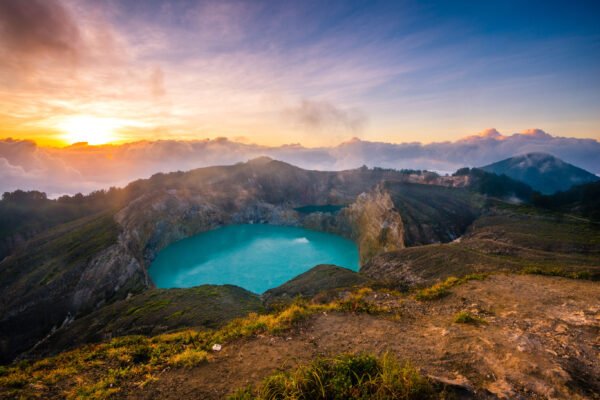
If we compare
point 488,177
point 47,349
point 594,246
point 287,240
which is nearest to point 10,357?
point 47,349

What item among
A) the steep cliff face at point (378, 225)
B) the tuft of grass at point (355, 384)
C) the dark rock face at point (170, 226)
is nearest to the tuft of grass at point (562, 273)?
the tuft of grass at point (355, 384)

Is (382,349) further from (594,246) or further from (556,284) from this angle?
(594,246)

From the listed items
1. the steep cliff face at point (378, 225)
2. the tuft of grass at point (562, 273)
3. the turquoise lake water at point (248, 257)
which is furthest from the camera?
the turquoise lake water at point (248, 257)

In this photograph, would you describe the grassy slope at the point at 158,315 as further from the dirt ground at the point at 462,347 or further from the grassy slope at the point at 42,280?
the dirt ground at the point at 462,347

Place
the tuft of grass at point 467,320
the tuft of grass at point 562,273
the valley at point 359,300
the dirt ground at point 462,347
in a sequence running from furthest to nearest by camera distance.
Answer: the tuft of grass at point 562,273 → the tuft of grass at point 467,320 → the valley at point 359,300 → the dirt ground at point 462,347

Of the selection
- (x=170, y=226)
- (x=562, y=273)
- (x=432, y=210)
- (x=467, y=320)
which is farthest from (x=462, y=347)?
(x=170, y=226)

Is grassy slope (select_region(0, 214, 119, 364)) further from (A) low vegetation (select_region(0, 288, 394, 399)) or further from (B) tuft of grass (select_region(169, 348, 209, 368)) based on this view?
(B) tuft of grass (select_region(169, 348, 209, 368))
